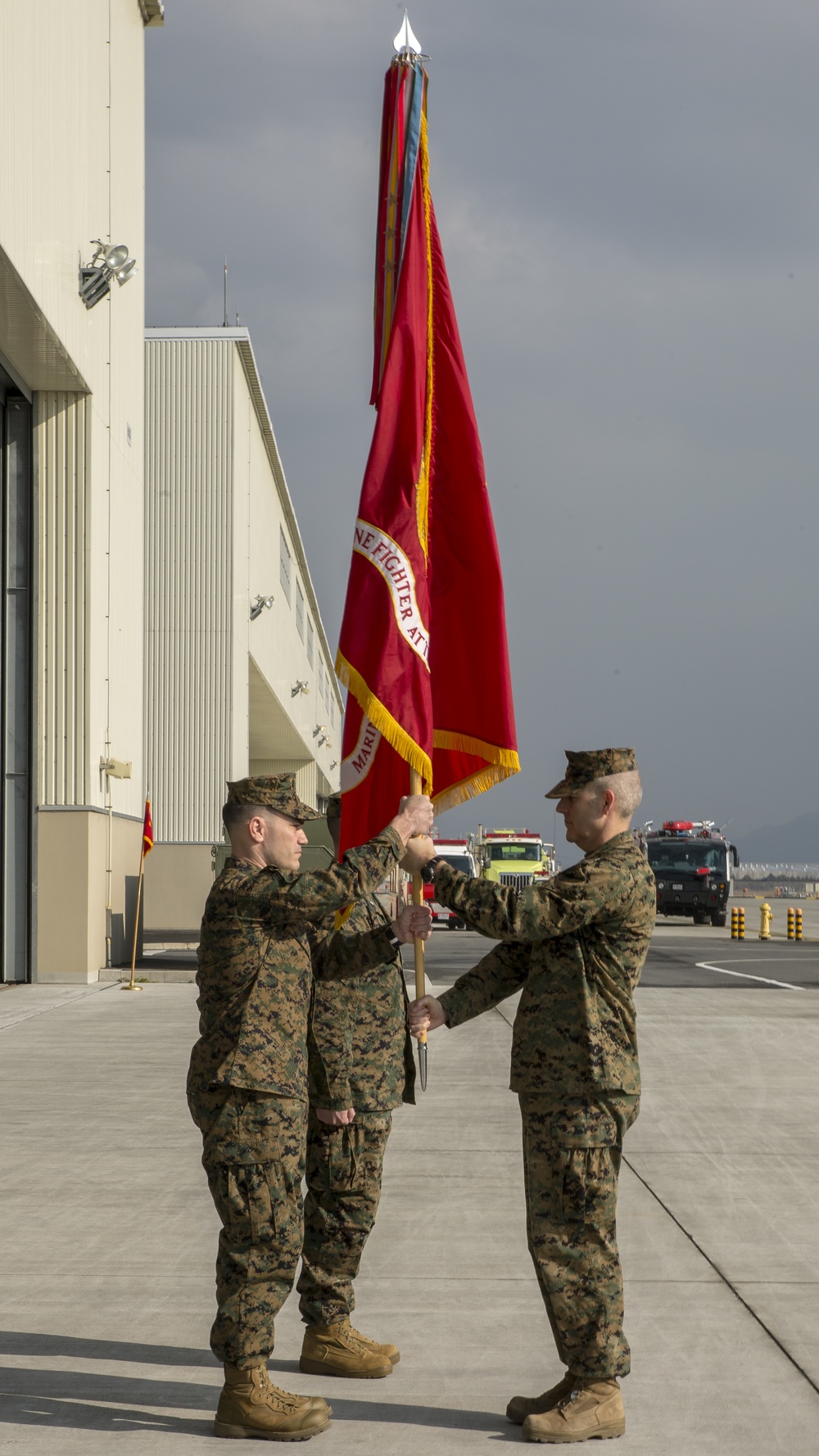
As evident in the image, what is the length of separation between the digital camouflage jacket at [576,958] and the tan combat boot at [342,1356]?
3.65 ft

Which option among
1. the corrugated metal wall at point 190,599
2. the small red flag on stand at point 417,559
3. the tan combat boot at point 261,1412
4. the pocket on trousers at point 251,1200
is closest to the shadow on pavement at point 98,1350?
the tan combat boot at point 261,1412

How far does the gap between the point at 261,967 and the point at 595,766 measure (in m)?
1.24

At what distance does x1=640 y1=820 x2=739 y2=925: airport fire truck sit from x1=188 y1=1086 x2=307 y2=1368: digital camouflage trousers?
36.0 meters

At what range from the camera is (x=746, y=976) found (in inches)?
864

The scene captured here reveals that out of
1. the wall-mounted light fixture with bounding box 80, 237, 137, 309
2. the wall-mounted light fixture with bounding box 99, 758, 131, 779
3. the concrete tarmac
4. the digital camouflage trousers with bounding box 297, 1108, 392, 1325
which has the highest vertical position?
the wall-mounted light fixture with bounding box 80, 237, 137, 309

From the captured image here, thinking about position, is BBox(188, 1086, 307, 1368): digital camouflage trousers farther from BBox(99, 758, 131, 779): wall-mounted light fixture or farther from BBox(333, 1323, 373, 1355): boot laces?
BBox(99, 758, 131, 779): wall-mounted light fixture

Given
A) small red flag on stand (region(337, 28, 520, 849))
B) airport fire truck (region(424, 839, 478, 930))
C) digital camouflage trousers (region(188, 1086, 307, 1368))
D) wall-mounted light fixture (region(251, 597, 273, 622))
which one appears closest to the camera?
digital camouflage trousers (region(188, 1086, 307, 1368))

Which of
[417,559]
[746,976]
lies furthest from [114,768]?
[417,559]

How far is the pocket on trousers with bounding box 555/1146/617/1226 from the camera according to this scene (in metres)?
4.42

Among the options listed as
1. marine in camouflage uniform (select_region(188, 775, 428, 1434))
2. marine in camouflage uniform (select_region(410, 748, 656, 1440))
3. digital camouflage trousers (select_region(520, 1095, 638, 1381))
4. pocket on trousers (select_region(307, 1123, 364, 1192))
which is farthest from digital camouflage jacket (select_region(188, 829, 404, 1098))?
digital camouflage trousers (select_region(520, 1095, 638, 1381))

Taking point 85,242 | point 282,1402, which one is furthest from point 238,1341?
point 85,242

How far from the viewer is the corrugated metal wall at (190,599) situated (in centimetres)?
3141

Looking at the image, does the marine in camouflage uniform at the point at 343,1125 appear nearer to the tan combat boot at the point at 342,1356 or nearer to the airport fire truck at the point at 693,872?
the tan combat boot at the point at 342,1356

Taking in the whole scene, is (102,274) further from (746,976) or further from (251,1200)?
(251,1200)
